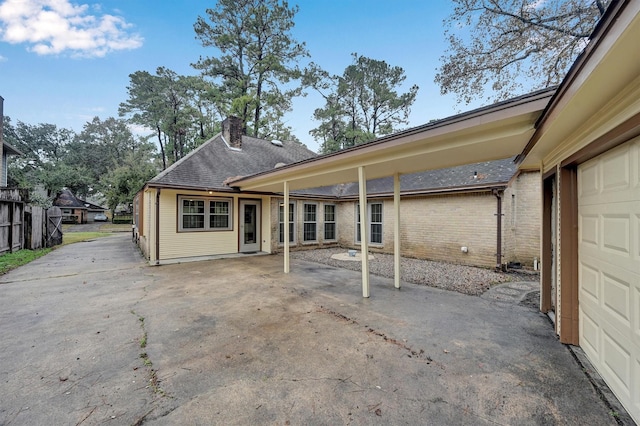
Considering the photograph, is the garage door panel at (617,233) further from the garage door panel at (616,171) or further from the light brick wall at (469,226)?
the light brick wall at (469,226)

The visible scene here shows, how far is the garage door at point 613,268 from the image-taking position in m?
2.02

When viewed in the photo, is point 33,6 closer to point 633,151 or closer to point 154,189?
point 154,189

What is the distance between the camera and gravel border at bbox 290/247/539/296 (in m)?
5.82

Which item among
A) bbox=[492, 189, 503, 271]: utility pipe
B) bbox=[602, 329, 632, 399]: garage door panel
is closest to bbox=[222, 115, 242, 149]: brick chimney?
bbox=[492, 189, 503, 271]: utility pipe

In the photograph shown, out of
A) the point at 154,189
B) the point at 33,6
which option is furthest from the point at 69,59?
the point at 154,189

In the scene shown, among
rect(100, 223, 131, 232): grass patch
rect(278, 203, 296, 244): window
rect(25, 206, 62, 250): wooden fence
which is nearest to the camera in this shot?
rect(25, 206, 62, 250): wooden fence

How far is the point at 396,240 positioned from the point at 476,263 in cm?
383

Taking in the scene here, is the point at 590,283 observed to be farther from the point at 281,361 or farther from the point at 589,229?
the point at 281,361

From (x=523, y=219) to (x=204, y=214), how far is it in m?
9.97

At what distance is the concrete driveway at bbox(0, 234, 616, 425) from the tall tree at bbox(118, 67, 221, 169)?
76.1 feet

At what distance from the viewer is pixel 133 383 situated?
2.37 m

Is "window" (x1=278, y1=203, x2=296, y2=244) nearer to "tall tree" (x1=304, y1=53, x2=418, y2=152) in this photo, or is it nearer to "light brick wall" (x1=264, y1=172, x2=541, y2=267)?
"light brick wall" (x1=264, y1=172, x2=541, y2=267)

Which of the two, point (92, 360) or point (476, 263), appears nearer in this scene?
point (92, 360)

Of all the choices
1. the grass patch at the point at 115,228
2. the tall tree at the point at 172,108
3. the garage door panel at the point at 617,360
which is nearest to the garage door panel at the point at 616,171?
the garage door panel at the point at 617,360
